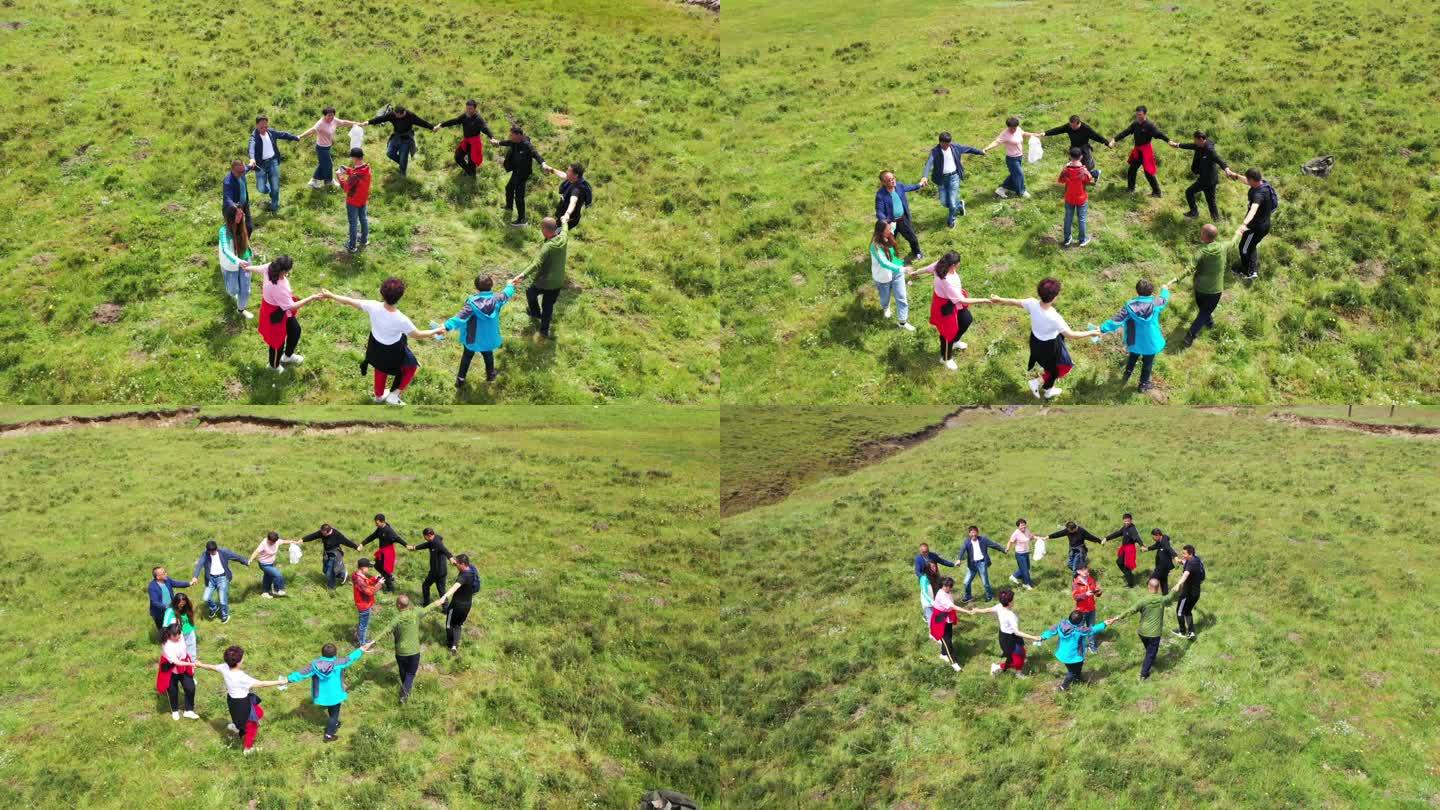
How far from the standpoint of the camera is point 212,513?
2925 centimetres

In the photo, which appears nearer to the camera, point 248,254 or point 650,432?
point 248,254

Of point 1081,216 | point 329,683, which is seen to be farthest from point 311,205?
point 1081,216

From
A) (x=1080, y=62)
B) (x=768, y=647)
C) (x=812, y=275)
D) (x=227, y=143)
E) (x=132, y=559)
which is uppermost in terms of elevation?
(x=1080, y=62)

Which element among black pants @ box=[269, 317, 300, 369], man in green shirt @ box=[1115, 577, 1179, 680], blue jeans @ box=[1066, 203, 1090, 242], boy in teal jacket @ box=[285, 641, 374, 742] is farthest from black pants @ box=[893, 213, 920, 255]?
boy in teal jacket @ box=[285, 641, 374, 742]

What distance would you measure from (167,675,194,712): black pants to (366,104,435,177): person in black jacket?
60.0 ft

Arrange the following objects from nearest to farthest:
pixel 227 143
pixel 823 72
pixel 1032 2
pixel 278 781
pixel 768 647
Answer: pixel 278 781 → pixel 768 647 → pixel 227 143 → pixel 823 72 → pixel 1032 2

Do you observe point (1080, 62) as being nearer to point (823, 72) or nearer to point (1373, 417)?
point (823, 72)

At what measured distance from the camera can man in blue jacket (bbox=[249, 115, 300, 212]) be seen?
29797 mm

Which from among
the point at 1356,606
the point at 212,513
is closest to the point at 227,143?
the point at 212,513

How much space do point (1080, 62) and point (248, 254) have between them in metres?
36.8

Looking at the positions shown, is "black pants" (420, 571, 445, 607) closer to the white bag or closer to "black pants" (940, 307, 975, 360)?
"black pants" (940, 307, 975, 360)

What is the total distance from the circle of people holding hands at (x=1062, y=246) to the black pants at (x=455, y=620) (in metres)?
13.4

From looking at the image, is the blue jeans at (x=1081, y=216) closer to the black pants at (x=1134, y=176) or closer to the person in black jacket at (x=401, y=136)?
the black pants at (x=1134, y=176)

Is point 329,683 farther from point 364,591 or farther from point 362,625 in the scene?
point 362,625
